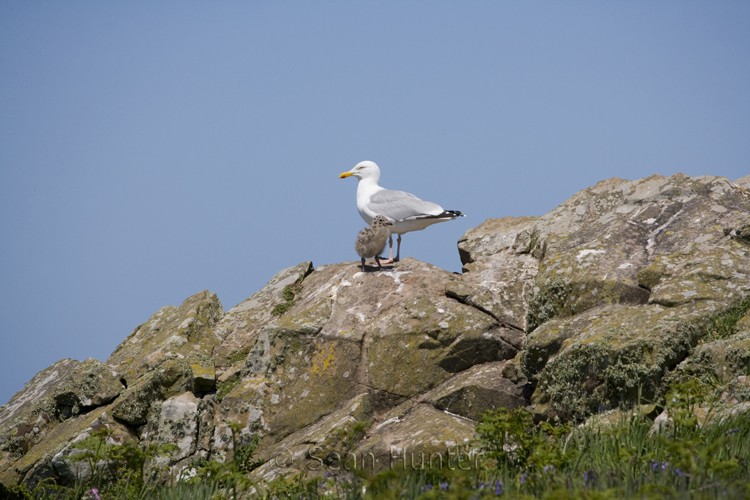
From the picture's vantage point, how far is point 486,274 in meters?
9.71

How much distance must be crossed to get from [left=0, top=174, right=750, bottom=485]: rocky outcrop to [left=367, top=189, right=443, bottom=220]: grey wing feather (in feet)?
3.31

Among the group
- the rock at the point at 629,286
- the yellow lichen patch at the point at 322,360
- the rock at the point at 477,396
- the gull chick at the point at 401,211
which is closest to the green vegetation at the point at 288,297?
the gull chick at the point at 401,211

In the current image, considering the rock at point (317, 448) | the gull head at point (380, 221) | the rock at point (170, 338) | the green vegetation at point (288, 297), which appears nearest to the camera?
the rock at point (317, 448)

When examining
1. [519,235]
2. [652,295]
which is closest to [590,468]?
[652,295]

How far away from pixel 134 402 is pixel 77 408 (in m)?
1.52

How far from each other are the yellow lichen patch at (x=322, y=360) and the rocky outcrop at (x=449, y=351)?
0.07 ft

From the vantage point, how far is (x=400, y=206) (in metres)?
10.9

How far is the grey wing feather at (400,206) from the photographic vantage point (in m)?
10.7

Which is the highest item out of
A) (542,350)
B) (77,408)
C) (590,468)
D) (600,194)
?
(600,194)

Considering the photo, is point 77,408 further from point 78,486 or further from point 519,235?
point 519,235

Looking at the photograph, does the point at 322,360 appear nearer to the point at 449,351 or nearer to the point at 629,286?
the point at 449,351

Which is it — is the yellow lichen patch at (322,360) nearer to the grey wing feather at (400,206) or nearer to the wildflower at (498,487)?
the grey wing feather at (400,206)

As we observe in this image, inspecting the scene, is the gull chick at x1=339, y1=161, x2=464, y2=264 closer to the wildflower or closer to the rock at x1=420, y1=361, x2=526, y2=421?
the rock at x1=420, y1=361, x2=526, y2=421

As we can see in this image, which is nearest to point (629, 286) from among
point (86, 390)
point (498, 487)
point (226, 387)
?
point (498, 487)
